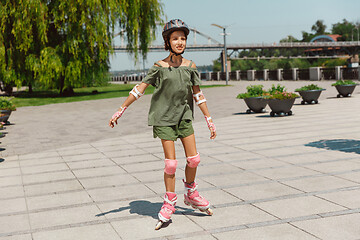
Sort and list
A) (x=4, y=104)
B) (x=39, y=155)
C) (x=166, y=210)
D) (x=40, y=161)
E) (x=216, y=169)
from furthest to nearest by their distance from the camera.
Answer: (x=4, y=104)
(x=39, y=155)
(x=40, y=161)
(x=216, y=169)
(x=166, y=210)

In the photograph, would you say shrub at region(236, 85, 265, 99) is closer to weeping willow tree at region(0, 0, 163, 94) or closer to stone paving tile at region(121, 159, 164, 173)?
stone paving tile at region(121, 159, 164, 173)

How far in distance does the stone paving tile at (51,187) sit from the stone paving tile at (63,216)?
1.08 meters

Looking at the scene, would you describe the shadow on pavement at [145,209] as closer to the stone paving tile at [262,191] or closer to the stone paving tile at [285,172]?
the stone paving tile at [262,191]

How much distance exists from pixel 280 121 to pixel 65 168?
24.8 ft

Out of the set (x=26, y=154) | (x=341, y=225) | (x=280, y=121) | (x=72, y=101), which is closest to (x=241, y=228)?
(x=341, y=225)

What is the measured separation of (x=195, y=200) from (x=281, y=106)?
35.1 ft

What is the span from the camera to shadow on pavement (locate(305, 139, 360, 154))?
8.59m

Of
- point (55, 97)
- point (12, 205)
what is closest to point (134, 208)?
point (12, 205)

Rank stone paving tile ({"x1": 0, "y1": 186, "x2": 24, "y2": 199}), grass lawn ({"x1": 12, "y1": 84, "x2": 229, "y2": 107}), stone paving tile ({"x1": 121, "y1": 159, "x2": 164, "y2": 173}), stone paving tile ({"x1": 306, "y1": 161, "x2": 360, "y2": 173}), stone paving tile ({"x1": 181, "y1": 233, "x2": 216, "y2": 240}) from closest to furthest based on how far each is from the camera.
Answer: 1. stone paving tile ({"x1": 181, "y1": 233, "x2": 216, "y2": 240})
2. stone paving tile ({"x1": 0, "y1": 186, "x2": 24, "y2": 199})
3. stone paving tile ({"x1": 306, "y1": 161, "x2": 360, "y2": 173})
4. stone paving tile ({"x1": 121, "y1": 159, "x2": 164, "y2": 173})
5. grass lawn ({"x1": 12, "y1": 84, "x2": 229, "y2": 107})

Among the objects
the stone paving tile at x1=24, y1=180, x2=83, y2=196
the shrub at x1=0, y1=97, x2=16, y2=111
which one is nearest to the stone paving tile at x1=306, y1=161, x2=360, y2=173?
the stone paving tile at x1=24, y1=180, x2=83, y2=196

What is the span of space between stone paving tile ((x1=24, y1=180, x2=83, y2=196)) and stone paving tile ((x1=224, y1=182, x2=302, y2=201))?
2289 millimetres

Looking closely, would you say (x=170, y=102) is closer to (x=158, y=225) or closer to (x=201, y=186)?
(x=158, y=225)

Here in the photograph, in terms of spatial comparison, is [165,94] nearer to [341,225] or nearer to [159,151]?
[341,225]

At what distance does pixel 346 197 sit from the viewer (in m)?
5.42
